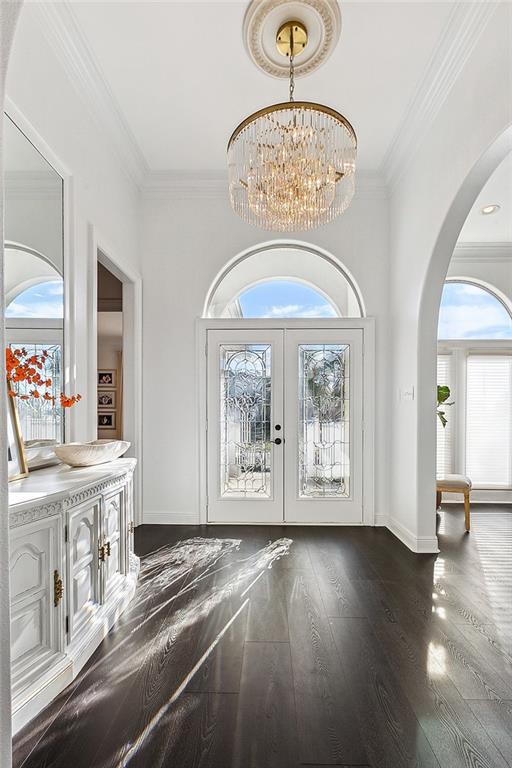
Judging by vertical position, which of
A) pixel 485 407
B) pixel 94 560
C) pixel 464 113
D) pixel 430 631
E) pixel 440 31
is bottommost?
pixel 430 631

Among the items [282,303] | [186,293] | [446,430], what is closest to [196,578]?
[186,293]

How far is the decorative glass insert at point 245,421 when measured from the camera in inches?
184

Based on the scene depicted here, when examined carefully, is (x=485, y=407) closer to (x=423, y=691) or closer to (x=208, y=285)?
(x=208, y=285)

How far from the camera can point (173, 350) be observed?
183 inches

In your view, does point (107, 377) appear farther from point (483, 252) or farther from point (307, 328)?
point (483, 252)

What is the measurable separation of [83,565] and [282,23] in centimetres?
314

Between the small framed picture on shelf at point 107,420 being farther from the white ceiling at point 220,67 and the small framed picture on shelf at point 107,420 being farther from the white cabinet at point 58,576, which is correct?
the white cabinet at point 58,576

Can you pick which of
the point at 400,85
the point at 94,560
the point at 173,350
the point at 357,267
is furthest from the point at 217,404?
the point at 400,85

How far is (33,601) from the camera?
6.13 ft

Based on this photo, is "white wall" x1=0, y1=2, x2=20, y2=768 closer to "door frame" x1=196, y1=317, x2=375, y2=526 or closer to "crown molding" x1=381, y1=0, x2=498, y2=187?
"crown molding" x1=381, y1=0, x2=498, y2=187

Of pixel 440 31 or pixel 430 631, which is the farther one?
pixel 440 31

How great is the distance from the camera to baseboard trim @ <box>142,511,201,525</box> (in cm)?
461

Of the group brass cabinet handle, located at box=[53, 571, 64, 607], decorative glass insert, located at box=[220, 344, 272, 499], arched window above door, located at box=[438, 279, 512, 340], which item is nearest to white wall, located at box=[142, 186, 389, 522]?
decorative glass insert, located at box=[220, 344, 272, 499]

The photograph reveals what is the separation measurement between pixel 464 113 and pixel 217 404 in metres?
3.15
